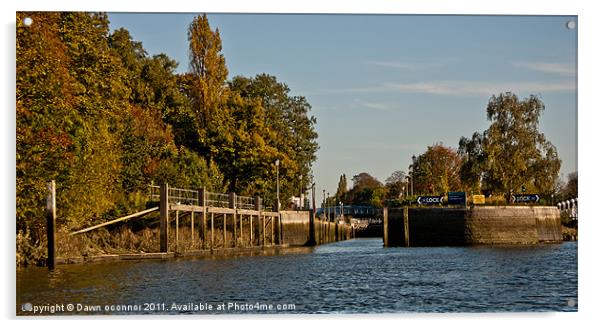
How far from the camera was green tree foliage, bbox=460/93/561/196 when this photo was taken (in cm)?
5019

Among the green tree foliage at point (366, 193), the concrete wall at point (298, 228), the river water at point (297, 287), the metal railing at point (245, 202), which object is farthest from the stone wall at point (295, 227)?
the green tree foliage at point (366, 193)

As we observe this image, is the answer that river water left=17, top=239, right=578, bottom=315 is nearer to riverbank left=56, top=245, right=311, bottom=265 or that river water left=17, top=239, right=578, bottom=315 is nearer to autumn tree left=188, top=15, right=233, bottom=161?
riverbank left=56, top=245, right=311, bottom=265

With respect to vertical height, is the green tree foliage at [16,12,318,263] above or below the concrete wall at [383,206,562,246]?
above

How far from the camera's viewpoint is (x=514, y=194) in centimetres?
5584

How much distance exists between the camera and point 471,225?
5350 centimetres

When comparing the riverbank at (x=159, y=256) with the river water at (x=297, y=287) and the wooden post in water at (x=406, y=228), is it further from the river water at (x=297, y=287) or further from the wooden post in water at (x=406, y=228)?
the wooden post in water at (x=406, y=228)

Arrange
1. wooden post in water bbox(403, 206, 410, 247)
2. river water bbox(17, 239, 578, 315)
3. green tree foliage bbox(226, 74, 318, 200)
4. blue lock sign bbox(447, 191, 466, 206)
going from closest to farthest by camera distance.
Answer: river water bbox(17, 239, 578, 315) < blue lock sign bbox(447, 191, 466, 206) < wooden post in water bbox(403, 206, 410, 247) < green tree foliage bbox(226, 74, 318, 200)

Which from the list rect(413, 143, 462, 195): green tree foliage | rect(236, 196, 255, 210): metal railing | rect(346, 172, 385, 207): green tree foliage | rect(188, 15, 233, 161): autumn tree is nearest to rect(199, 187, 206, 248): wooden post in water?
rect(236, 196, 255, 210): metal railing

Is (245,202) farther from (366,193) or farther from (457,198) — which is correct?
(366,193)

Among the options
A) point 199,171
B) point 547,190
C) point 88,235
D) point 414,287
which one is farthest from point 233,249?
point 414,287

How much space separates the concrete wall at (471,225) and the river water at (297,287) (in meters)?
15.1

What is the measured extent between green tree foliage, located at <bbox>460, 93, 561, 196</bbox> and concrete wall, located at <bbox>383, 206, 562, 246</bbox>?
167cm

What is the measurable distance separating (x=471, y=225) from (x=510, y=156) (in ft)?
18.8
